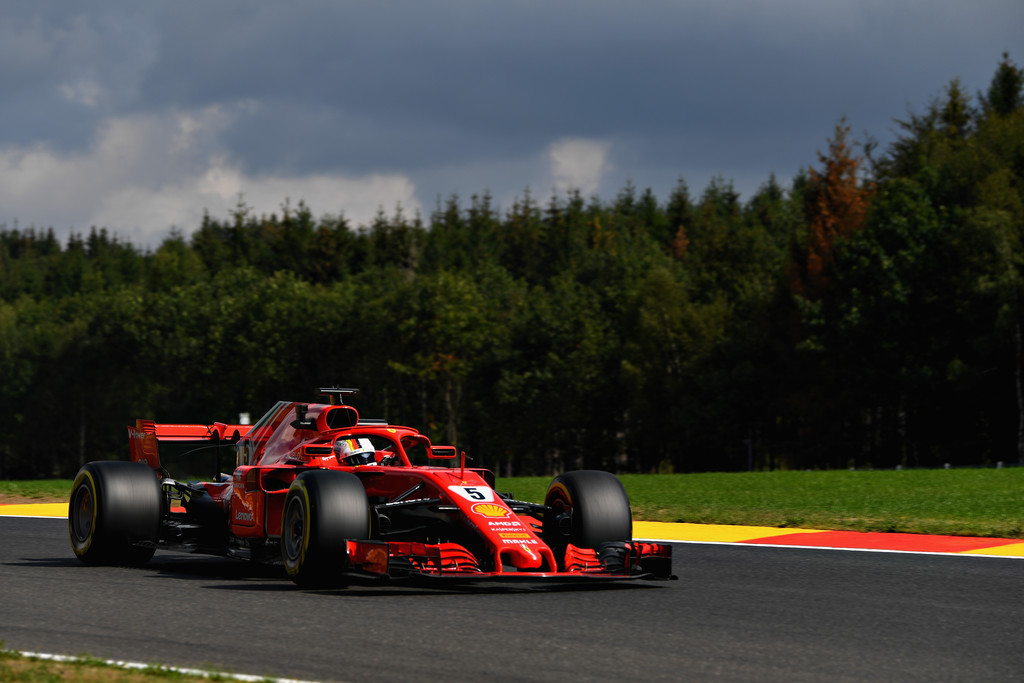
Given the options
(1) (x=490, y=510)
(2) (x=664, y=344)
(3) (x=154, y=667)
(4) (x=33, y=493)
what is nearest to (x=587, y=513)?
(1) (x=490, y=510)

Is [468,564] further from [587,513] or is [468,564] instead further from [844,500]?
[844,500]

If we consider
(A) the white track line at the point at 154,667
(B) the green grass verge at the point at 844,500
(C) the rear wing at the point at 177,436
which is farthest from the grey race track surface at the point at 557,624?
(B) the green grass verge at the point at 844,500

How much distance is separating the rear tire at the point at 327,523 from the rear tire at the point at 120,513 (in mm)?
2392

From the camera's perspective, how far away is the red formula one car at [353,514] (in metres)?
9.81

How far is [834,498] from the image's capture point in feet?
68.3

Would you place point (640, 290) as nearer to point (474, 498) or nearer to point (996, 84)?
point (996, 84)

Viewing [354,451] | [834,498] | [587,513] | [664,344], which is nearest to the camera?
[587,513]

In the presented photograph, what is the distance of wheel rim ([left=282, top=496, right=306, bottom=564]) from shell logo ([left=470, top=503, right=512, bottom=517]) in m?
1.43

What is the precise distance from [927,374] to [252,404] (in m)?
46.4

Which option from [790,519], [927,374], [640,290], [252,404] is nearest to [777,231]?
[640,290]

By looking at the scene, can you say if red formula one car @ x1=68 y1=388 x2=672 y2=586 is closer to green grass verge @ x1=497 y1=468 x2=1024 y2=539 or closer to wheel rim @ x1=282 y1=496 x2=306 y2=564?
wheel rim @ x1=282 y1=496 x2=306 y2=564

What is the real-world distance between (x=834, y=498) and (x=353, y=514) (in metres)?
12.8

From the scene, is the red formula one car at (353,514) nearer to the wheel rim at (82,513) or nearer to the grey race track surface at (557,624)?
the wheel rim at (82,513)

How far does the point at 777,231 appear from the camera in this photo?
100m
